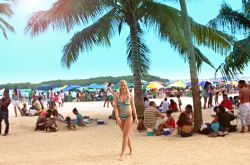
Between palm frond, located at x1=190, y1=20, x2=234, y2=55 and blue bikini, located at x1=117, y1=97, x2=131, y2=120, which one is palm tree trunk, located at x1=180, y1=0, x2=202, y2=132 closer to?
palm frond, located at x1=190, y1=20, x2=234, y2=55

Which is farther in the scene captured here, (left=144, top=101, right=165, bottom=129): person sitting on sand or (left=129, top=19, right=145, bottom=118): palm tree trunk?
(left=129, top=19, right=145, bottom=118): palm tree trunk

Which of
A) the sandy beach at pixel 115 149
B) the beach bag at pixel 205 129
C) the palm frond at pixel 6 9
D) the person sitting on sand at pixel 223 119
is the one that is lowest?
the sandy beach at pixel 115 149


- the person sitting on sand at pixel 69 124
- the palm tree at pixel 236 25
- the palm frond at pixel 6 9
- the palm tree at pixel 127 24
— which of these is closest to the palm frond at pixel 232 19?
the palm tree at pixel 236 25

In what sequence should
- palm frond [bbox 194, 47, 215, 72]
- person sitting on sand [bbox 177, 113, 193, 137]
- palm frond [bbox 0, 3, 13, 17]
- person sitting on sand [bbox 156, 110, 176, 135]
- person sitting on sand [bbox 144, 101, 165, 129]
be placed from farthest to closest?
palm frond [bbox 0, 3, 13, 17] → palm frond [bbox 194, 47, 215, 72] → person sitting on sand [bbox 144, 101, 165, 129] → person sitting on sand [bbox 156, 110, 176, 135] → person sitting on sand [bbox 177, 113, 193, 137]

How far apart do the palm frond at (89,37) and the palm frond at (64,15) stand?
156 cm

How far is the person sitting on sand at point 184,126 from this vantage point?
902 centimetres

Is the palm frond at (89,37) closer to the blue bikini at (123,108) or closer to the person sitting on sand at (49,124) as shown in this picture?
the person sitting on sand at (49,124)

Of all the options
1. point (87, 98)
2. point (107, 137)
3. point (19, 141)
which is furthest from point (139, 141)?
point (87, 98)

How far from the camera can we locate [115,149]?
7.75m

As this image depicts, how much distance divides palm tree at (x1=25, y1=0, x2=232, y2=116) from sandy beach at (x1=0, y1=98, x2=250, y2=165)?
313 cm

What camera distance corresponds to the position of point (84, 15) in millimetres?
10609

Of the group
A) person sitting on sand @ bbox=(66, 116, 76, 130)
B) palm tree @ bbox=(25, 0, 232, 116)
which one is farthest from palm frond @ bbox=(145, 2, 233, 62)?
person sitting on sand @ bbox=(66, 116, 76, 130)

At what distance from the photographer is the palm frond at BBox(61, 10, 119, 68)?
12.9 meters

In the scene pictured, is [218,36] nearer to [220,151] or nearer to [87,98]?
[220,151]
